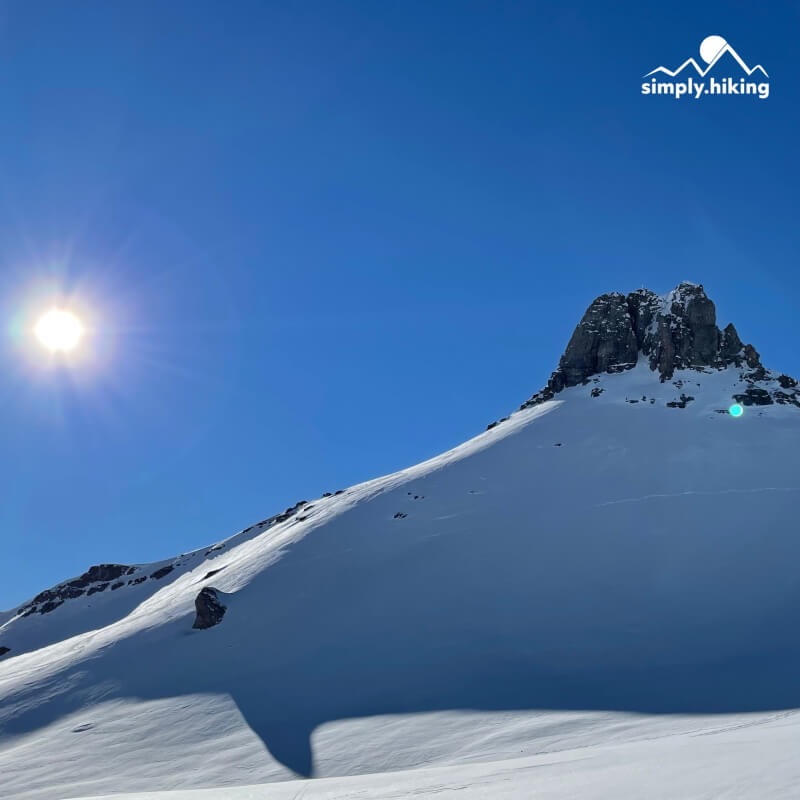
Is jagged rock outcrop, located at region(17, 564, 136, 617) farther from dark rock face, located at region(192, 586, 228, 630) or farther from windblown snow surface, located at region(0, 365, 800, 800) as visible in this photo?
dark rock face, located at region(192, 586, 228, 630)

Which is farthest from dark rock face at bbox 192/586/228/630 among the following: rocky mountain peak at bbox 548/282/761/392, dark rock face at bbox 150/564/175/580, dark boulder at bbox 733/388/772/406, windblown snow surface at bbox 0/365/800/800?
dark boulder at bbox 733/388/772/406

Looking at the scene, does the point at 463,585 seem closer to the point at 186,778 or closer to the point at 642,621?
the point at 642,621

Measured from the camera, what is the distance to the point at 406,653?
3572 centimetres

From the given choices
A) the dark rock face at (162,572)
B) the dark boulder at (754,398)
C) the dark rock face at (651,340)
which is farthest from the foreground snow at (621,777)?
the dark rock face at (162,572)

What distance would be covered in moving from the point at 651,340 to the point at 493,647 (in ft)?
A: 188

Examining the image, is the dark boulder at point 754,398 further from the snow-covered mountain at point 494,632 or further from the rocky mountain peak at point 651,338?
the rocky mountain peak at point 651,338

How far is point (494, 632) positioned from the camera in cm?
3678

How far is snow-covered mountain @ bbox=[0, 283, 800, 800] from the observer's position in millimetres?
23328

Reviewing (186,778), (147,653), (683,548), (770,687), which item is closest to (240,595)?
(147,653)

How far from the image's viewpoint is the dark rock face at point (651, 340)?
76438mm

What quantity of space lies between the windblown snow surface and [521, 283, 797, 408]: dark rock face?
7796mm

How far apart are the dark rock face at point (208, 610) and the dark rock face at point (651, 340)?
48.9 metres

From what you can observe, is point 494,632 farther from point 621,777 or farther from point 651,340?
point 651,340

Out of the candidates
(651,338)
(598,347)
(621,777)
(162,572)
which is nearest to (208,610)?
(621,777)
